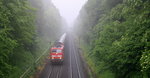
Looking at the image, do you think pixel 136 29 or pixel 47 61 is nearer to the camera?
pixel 136 29

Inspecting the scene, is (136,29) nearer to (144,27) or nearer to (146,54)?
(144,27)

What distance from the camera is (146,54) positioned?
9.90 metres

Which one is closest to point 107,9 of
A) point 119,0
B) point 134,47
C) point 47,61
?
point 119,0

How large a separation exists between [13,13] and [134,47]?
470 inches

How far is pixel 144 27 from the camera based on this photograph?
1257 cm

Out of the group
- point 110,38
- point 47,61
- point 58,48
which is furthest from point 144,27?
point 47,61

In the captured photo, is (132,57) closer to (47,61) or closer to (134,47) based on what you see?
(134,47)

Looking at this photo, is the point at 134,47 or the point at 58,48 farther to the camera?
the point at 58,48

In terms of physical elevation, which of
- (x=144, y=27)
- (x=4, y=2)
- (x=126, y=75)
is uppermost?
(x=4, y=2)

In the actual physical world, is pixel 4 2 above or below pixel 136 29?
above

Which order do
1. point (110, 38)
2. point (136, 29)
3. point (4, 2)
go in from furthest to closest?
point (110, 38) → point (4, 2) → point (136, 29)

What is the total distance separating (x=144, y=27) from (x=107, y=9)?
830 inches

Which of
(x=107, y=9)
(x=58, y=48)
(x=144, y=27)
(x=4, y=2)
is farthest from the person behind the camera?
(x=107, y=9)

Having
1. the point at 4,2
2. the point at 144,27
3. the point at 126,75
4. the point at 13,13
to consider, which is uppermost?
the point at 4,2
